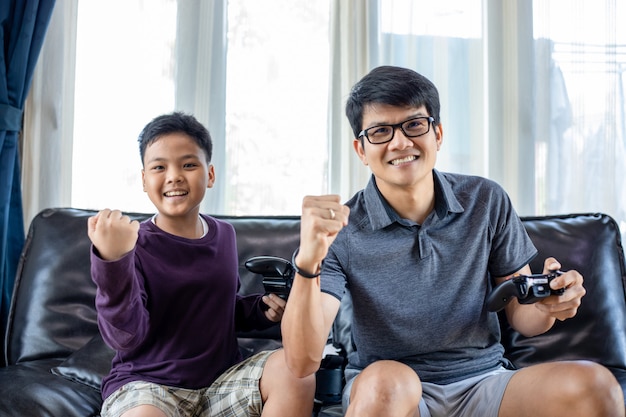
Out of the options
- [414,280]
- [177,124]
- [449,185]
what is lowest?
[414,280]

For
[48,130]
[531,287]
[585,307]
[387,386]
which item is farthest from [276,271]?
[48,130]

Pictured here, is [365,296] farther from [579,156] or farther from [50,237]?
[579,156]

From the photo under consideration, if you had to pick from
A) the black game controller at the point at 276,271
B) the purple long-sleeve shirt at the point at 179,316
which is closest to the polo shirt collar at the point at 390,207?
the black game controller at the point at 276,271

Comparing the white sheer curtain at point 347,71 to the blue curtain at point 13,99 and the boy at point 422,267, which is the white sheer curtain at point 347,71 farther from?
the blue curtain at point 13,99

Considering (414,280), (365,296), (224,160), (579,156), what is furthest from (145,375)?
(579,156)

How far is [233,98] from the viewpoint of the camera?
2.61 metres

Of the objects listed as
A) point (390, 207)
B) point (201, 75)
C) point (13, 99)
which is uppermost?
point (201, 75)

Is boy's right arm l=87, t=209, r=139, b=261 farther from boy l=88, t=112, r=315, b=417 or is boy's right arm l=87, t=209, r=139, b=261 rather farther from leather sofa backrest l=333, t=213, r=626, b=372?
leather sofa backrest l=333, t=213, r=626, b=372

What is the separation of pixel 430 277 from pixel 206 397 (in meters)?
0.60

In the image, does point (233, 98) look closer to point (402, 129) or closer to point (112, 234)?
point (402, 129)

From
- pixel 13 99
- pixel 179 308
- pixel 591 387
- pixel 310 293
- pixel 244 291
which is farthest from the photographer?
pixel 13 99

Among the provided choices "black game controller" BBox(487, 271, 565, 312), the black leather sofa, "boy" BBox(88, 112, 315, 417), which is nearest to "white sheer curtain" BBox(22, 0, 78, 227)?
the black leather sofa

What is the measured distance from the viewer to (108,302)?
1430mm

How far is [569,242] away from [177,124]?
119 cm
